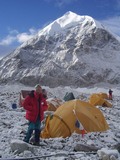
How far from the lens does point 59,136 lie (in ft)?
39.5

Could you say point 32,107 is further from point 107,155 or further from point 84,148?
point 107,155

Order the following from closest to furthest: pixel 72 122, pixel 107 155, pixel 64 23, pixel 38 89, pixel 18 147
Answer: pixel 107 155 < pixel 18 147 < pixel 38 89 < pixel 72 122 < pixel 64 23

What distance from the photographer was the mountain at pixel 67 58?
127438mm

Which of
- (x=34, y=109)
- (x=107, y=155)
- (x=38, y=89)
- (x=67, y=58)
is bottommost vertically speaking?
(x=107, y=155)

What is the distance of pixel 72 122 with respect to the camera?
1262 cm

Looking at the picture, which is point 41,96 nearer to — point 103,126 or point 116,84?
point 103,126

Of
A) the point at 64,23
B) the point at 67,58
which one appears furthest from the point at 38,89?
the point at 64,23

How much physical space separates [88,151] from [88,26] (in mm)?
153212

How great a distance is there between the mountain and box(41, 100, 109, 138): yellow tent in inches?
4357

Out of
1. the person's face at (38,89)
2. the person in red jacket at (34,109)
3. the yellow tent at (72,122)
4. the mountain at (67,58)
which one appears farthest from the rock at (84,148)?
the mountain at (67,58)

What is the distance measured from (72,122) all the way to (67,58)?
411ft

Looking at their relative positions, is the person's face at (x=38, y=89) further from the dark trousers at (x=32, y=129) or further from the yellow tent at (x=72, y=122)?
the yellow tent at (x=72, y=122)

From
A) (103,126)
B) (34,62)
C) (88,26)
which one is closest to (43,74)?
(34,62)

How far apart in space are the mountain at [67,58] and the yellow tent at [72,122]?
111 metres
